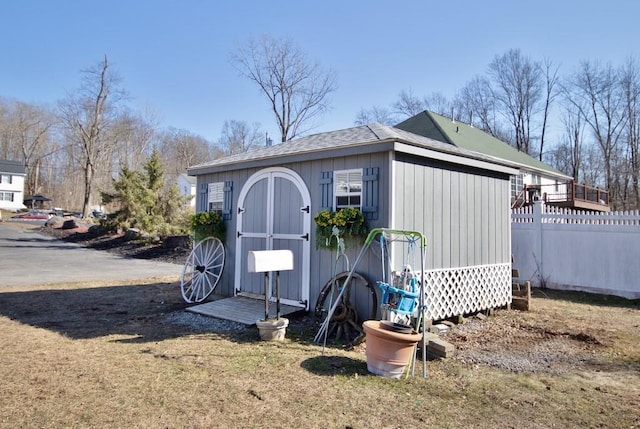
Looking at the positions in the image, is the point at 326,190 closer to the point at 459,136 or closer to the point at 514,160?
the point at 459,136

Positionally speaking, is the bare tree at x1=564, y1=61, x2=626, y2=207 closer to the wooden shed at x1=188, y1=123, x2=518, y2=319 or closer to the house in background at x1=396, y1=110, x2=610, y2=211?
the house in background at x1=396, y1=110, x2=610, y2=211

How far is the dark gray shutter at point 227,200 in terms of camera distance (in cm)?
744

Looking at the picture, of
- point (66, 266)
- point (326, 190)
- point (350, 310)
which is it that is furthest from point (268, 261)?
point (66, 266)

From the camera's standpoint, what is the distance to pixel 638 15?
51.5 ft

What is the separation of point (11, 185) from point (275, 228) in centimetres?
5191

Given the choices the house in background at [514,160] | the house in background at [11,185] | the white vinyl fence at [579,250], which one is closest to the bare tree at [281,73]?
the house in background at [514,160]

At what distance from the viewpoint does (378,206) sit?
17.3ft

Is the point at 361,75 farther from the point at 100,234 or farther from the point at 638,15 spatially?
the point at 100,234

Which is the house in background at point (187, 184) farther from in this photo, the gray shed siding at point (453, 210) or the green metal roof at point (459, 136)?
the gray shed siding at point (453, 210)

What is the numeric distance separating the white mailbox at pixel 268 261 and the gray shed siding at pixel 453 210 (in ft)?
4.68

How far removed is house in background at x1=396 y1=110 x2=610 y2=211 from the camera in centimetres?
1712

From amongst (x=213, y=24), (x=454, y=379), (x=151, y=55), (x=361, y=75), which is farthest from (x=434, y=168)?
(x=151, y=55)

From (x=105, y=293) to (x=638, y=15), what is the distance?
66.4ft

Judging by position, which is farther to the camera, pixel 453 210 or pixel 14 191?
pixel 14 191
